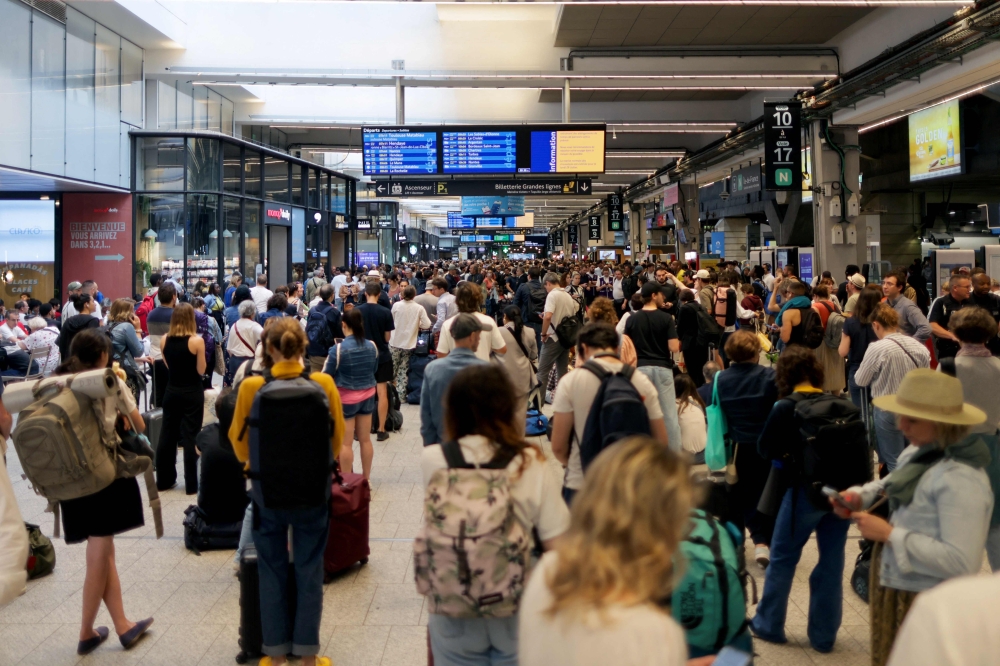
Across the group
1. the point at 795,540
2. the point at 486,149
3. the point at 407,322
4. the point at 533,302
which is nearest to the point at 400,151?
the point at 486,149

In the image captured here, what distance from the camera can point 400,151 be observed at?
14.2m

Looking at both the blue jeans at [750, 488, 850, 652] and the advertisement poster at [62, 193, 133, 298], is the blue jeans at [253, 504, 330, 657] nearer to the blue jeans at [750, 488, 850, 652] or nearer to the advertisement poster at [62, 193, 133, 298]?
the blue jeans at [750, 488, 850, 652]

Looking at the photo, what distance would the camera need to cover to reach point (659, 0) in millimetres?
9719

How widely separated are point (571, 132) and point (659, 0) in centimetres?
430

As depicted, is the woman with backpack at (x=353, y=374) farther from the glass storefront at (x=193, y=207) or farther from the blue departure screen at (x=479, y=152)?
the glass storefront at (x=193, y=207)

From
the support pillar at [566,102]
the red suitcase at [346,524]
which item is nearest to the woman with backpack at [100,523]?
the red suitcase at [346,524]

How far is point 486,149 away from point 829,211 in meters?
6.11

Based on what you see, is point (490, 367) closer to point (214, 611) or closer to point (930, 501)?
point (930, 501)

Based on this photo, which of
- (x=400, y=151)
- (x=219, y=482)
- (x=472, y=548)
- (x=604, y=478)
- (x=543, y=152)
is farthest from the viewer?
(x=400, y=151)

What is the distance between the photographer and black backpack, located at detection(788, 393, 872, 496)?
387cm

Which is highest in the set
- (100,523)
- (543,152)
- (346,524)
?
(543,152)

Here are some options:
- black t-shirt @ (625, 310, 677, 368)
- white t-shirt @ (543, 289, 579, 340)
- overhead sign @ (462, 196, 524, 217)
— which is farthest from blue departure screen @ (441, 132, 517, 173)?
overhead sign @ (462, 196, 524, 217)

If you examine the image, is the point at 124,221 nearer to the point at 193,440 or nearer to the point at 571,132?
the point at 571,132

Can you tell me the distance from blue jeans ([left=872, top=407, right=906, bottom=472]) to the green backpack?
13.4ft
